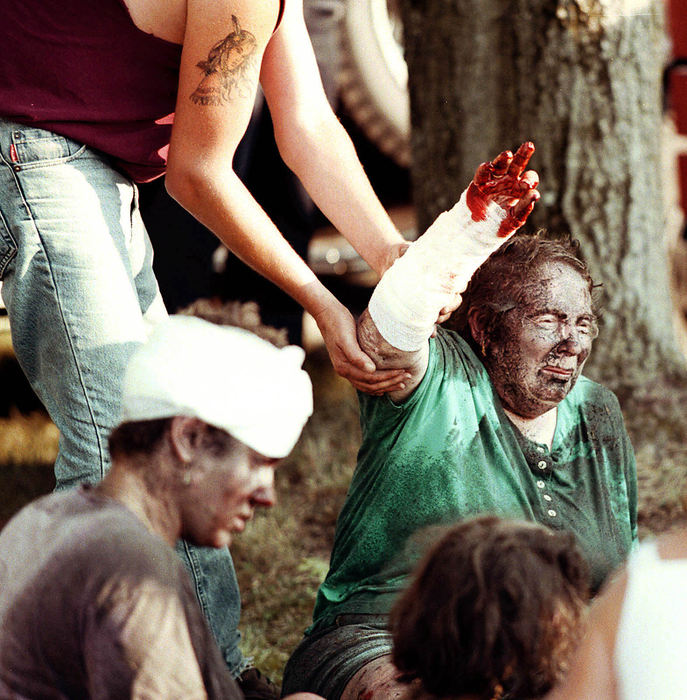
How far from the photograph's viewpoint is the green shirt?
98.4 inches

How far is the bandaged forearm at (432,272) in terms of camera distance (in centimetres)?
234

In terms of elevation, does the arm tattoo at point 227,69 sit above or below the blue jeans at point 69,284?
above

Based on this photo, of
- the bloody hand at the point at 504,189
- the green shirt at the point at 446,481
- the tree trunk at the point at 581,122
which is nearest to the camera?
the bloody hand at the point at 504,189

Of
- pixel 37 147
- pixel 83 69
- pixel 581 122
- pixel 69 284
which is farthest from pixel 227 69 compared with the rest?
pixel 581 122

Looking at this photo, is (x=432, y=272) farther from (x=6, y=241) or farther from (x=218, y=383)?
(x=6, y=241)

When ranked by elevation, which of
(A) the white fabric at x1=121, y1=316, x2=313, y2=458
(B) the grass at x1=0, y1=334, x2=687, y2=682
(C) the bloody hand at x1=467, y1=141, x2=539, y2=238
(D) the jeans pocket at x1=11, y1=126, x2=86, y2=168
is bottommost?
(B) the grass at x1=0, y1=334, x2=687, y2=682

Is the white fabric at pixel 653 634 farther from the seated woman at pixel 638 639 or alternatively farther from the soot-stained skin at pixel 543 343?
the soot-stained skin at pixel 543 343

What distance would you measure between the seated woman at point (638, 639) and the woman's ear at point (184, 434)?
0.66 meters

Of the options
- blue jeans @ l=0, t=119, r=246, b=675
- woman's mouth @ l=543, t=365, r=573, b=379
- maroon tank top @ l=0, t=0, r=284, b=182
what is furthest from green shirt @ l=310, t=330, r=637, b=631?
maroon tank top @ l=0, t=0, r=284, b=182

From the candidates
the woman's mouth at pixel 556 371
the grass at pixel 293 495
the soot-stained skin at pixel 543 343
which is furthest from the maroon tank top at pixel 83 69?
the grass at pixel 293 495

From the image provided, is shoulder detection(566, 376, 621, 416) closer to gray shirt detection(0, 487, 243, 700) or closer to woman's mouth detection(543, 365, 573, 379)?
woman's mouth detection(543, 365, 573, 379)

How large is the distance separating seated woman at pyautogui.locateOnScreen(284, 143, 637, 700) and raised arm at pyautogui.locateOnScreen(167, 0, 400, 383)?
93 mm

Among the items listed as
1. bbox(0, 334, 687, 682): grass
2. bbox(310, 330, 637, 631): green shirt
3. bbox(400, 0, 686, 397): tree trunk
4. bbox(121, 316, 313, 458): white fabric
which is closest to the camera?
bbox(121, 316, 313, 458): white fabric

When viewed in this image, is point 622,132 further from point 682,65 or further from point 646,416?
point 682,65
